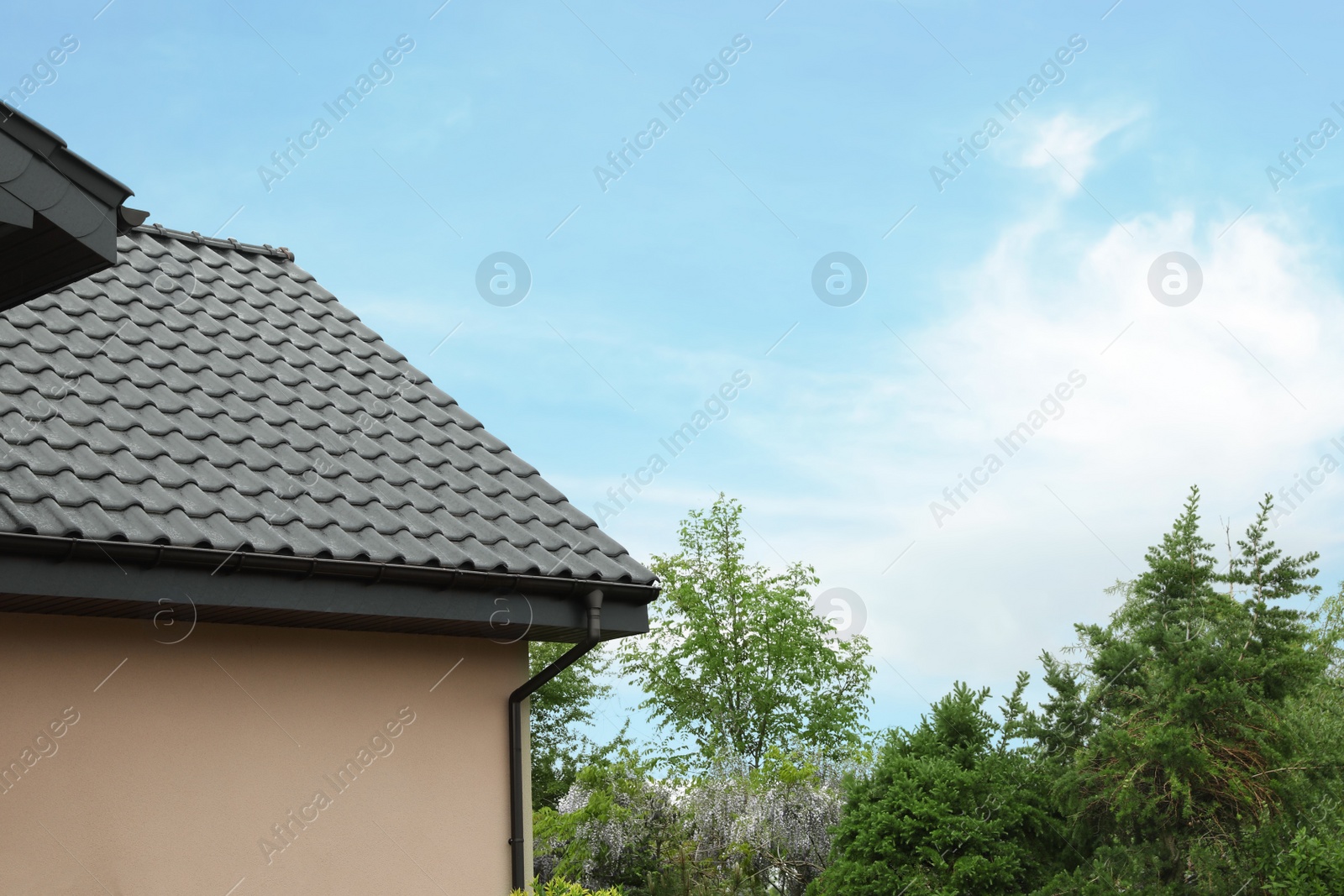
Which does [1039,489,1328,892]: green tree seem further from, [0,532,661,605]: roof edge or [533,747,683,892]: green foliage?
[533,747,683,892]: green foliage

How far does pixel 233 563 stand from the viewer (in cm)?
486

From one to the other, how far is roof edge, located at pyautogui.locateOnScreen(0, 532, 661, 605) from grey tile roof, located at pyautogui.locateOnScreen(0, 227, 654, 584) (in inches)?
2.1

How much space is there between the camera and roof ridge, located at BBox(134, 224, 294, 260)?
8859mm

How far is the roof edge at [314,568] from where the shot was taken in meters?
4.43

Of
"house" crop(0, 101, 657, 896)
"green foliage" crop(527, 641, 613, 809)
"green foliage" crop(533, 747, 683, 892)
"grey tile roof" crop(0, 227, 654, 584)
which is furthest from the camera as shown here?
"green foliage" crop(527, 641, 613, 809)

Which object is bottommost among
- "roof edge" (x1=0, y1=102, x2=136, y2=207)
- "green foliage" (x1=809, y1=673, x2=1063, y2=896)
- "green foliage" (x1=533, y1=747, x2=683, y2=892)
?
"green foliage" (x1=533, y1=747, x2=683, y2=892)

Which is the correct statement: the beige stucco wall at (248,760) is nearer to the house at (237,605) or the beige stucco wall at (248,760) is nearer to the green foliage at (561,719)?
the house at (237,605)

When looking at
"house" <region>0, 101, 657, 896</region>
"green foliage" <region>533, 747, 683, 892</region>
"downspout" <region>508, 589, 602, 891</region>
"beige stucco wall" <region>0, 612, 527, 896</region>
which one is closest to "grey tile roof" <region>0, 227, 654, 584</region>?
"house" <region>0, 101, 657, 896</region>

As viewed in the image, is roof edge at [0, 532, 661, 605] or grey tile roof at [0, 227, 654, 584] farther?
grey tile roof at [0, 227, 654, 584]

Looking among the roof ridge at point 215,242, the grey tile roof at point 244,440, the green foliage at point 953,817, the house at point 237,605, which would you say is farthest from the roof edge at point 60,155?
the green foliage at point 953,817

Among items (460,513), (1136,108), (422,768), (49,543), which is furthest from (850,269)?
(49,543)

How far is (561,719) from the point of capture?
103 feet

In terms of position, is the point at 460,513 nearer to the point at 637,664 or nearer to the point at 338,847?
the point at 338,847

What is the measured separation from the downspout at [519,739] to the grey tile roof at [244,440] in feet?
0.74
